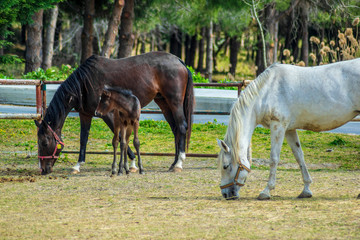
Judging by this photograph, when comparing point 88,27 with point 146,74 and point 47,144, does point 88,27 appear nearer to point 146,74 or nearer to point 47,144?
point 146,74

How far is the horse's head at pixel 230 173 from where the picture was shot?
559 centimetres

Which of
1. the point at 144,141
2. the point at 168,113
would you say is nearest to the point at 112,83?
the point at 168,113

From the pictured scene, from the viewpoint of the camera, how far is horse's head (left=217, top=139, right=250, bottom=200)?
5.59 meters

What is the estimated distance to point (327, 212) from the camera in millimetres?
5020

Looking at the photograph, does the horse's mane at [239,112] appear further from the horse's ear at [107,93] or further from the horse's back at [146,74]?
the horse's back at [146,74]

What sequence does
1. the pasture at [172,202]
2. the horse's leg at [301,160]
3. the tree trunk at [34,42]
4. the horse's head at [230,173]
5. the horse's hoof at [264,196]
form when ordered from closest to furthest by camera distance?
1. the pasture at [172,202]
2. the horse's head at [230,173]
3. the horse's hoof at [264,196]
4. the horse's leg at [301,160]
5. the tree trunk at [34,42]

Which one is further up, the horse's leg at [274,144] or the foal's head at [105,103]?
the foal's head at [105,103]

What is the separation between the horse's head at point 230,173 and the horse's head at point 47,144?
2955mm

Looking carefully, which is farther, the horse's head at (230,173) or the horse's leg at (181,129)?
the horse's leg at (181,129)

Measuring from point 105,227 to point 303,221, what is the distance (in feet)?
5.89

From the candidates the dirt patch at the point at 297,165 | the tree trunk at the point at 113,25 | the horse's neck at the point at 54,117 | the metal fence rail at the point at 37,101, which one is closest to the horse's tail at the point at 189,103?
the dirt patch at the point at 297,165

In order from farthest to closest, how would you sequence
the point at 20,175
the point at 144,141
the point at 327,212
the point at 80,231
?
the point at 144,141
the point at 20,175
the point at 327,212
the point at 80,231

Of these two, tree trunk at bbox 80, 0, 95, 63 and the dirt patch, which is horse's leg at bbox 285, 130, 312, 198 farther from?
tree trunk at bbox 80, 0, 95, 63

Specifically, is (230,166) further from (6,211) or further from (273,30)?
(273,30)
